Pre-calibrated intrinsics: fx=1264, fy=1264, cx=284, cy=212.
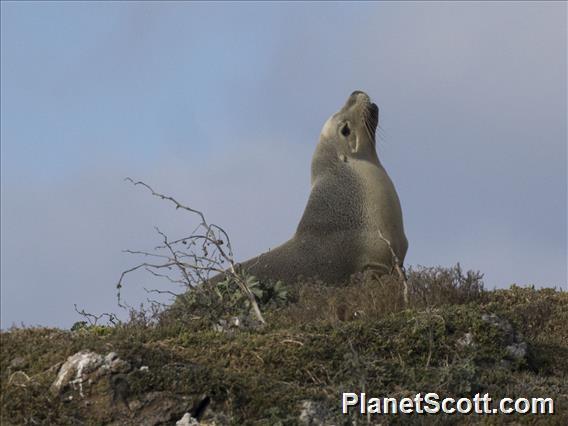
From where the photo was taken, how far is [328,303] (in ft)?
44.4

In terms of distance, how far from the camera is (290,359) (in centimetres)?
1105

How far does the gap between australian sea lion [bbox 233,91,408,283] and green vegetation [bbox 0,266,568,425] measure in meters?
2.53

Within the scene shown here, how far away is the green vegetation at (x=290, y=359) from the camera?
9867 millimetres

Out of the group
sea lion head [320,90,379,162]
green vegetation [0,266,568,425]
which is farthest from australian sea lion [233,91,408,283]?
green vegetation [0,266,568,425]

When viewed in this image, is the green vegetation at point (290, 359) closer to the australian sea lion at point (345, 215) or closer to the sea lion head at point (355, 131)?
the australian sea lion at point (345, 215)

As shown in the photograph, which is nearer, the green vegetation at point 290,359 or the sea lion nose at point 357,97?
the green vegetation at point 290,359

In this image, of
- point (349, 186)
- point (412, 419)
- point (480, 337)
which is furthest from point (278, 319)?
point (349, 186)

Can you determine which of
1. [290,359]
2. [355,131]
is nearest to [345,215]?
[355,131]

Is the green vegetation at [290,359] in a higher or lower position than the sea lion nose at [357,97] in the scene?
lower

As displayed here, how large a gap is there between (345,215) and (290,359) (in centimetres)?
689

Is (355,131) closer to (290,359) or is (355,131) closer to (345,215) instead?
(345,215)

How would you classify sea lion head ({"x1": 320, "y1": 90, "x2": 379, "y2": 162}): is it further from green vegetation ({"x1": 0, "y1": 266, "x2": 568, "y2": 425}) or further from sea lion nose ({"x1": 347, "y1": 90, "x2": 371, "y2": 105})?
green vegetation ({"x1": 0, "y1": 266, "x2": 568, "y2": 425})

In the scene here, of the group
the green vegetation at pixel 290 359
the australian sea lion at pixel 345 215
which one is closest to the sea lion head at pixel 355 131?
the australian sea lion at pixel 345 215

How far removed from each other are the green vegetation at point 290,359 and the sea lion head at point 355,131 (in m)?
4.04
